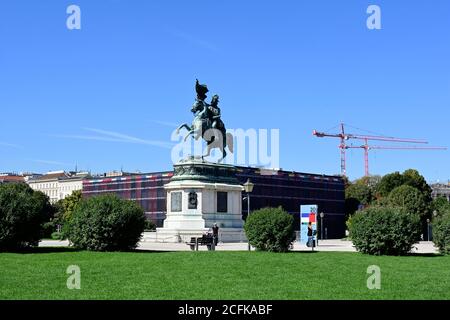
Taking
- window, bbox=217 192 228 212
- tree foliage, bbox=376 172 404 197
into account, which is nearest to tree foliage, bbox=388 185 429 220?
tree foliage, bbox=376 172 404 197

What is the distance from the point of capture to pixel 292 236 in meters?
31.0

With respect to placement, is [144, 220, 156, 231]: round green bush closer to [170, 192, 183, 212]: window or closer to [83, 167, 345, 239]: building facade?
[170, 192, 183, 212]: window

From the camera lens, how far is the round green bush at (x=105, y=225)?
99.9 feet

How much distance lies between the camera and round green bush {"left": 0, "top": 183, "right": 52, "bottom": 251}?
101 ft

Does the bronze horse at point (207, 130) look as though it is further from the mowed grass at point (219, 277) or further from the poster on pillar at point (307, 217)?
the mowed grass at point (219, 277)

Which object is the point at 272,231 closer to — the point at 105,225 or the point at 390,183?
the point at 105,225

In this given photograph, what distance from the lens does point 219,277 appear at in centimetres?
1888

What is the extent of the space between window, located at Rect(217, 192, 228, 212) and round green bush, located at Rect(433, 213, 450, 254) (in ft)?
69.4

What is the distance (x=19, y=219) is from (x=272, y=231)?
12.2m

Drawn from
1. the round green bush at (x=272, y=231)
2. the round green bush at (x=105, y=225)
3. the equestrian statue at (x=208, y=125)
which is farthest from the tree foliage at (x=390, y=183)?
the round green bush at (x=105, y=225)

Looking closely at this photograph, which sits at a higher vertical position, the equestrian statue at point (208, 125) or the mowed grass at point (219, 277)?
the equestrian statue at point (208, 125)

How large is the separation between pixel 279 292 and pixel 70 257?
43.8 feet

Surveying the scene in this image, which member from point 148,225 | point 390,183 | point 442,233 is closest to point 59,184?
point 390,183
